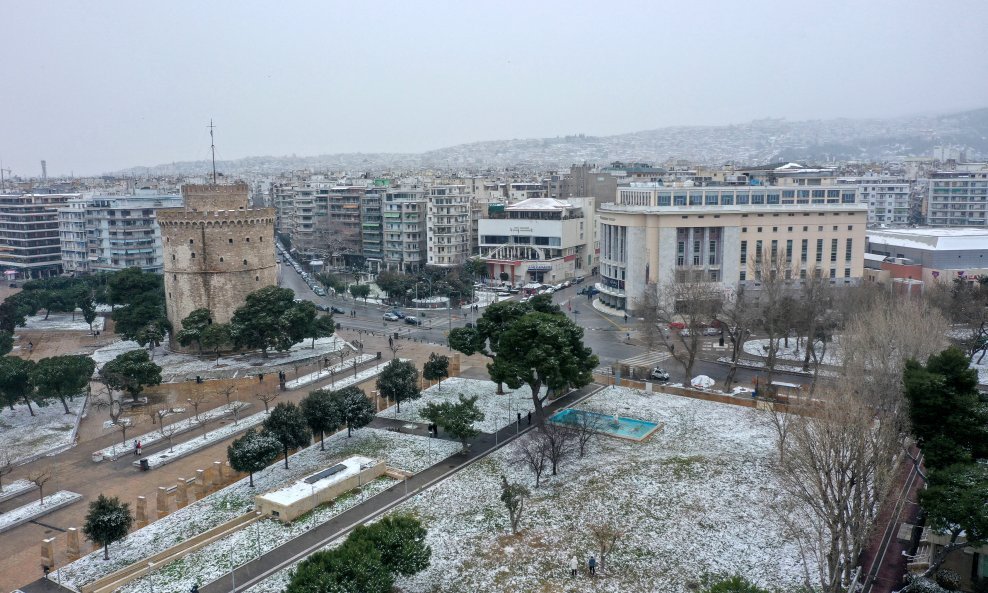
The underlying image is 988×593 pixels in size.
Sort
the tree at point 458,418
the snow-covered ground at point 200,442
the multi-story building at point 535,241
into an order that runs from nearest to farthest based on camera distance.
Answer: the tree at point 458,418 → the snow-covered ground at point 200,442 → the multi-story building at point 535,241

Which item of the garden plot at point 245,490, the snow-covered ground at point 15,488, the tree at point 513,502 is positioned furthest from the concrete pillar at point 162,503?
the tree at point 513,502

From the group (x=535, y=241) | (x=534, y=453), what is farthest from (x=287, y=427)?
(x=535, y=241)

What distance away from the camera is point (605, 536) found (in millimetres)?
22641

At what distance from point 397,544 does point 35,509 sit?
16242 millimetres

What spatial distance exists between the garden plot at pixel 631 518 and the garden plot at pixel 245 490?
121 inches

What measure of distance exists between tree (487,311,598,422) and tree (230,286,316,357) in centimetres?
1885

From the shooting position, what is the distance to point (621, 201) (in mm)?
67625

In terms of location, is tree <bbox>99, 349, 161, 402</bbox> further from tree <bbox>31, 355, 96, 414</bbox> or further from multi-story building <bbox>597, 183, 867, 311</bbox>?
multi-story building <bbox>597, 183, 867, 311</bbox>

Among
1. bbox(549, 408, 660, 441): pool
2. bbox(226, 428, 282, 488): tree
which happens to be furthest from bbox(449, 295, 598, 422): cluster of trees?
bbox(226, 428, 282, 488): tree

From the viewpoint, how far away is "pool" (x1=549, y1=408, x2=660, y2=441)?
31.5m

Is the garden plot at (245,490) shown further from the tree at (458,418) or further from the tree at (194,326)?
the tree at (194,326)

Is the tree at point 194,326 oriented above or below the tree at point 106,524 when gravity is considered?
above

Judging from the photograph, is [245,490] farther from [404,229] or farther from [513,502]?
[404,229]

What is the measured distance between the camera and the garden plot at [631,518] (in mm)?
20844
